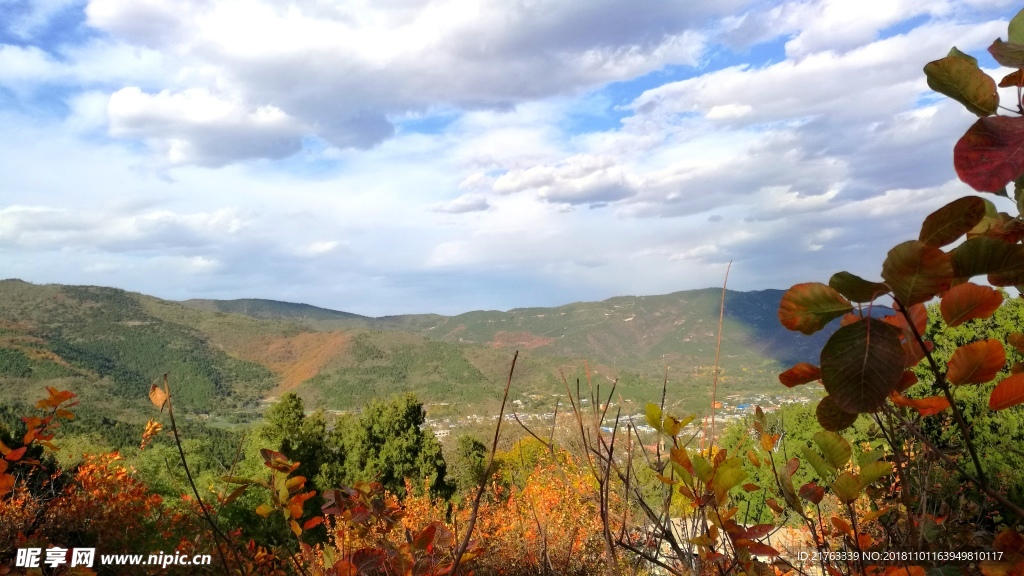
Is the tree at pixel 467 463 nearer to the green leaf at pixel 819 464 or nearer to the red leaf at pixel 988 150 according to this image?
the green leaf at pixel 819 464

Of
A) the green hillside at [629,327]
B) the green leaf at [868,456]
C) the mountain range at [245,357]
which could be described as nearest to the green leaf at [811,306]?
the green leaf at [868,456]

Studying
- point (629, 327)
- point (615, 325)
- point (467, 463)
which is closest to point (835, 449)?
point (467, 463)

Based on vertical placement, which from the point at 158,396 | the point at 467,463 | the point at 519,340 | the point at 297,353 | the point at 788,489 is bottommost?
the point at 467,463

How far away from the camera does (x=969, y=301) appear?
56cm

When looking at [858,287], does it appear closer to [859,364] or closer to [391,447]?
[859,364]

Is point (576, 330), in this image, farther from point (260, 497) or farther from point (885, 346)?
point (885, 346)

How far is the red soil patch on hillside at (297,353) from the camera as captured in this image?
296 ft

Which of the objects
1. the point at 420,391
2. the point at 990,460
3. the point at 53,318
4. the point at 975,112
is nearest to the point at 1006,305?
the point at 990,460

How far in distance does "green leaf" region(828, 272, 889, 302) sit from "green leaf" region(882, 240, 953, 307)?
11 millimetres

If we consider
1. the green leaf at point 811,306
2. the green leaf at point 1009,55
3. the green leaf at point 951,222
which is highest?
the green leaf at point 1009,55

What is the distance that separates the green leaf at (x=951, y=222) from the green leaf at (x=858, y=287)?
0.20 feet

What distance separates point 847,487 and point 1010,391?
1.20ft

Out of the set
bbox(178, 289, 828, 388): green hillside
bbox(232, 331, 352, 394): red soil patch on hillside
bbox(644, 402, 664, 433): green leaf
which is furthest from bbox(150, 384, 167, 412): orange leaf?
bbox(178, 289, 828, 388): green hillside

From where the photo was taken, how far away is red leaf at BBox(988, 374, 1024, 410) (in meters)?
0.64
